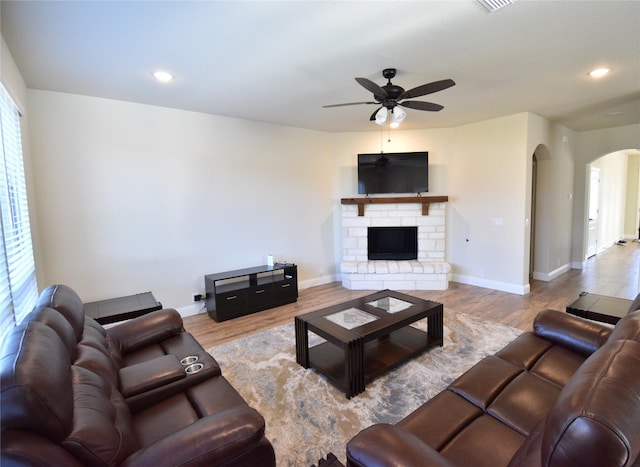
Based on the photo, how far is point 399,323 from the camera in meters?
2.75

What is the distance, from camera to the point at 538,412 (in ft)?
5.08

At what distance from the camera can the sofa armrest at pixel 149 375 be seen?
1746mm

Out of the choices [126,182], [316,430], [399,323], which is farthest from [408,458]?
[126,182]

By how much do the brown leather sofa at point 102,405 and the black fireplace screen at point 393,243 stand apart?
4.03 metres

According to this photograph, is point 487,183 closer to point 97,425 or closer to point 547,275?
point 547,275

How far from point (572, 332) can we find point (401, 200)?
3588mm

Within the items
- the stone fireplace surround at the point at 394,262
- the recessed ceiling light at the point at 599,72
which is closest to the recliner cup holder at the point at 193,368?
the stone fireplace surround at the point at 394,262

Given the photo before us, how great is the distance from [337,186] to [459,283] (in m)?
2.80

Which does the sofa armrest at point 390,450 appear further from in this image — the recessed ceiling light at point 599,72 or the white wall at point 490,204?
the white wall at point 490,204

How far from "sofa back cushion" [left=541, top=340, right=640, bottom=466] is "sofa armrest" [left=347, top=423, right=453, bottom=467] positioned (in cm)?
37

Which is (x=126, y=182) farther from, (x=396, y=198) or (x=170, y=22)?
(x=396, y=198)

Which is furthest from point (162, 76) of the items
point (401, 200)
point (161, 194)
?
point (401, 200)

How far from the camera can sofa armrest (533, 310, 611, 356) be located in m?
2.02

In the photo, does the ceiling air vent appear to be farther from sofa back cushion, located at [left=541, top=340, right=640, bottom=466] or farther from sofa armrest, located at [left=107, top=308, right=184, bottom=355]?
sofa armrest, located at [left=107, top=308, right=184, bottom=355]
